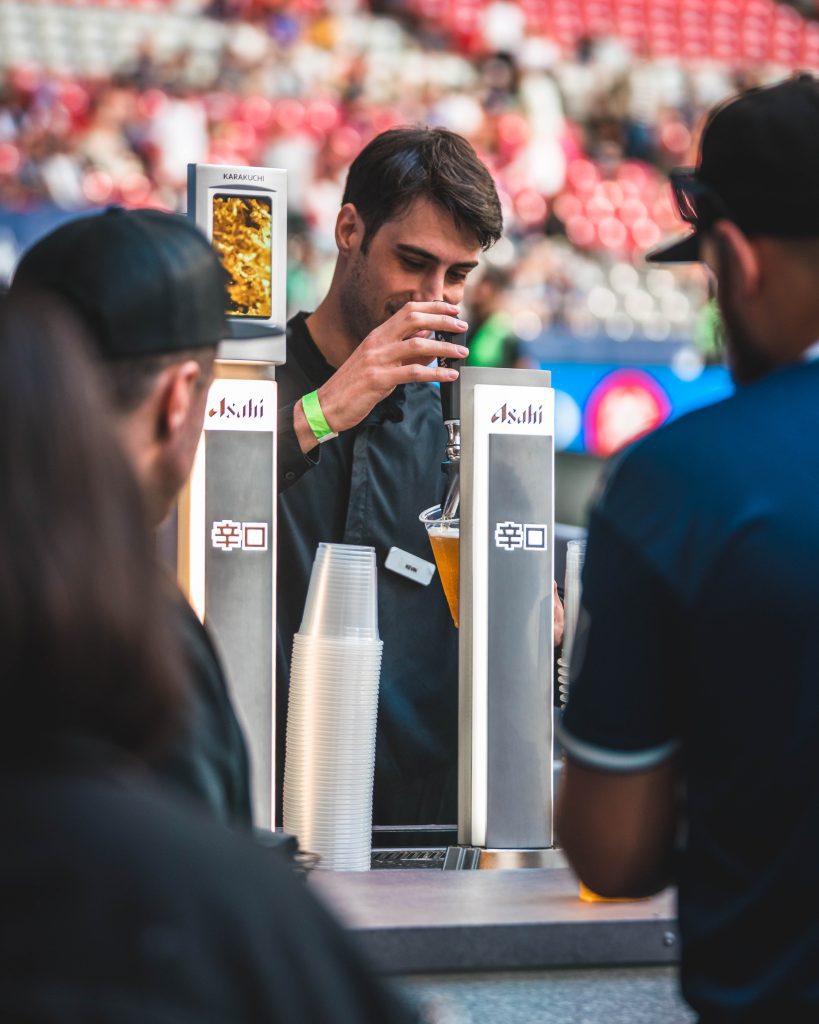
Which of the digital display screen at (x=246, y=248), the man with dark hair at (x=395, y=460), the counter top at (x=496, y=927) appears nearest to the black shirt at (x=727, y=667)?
the counter top at (x=496, y=927)

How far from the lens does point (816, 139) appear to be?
3.02 feet

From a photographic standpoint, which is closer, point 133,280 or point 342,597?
point 133,280

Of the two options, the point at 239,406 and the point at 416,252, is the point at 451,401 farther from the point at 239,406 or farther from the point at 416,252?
the point at 416,252

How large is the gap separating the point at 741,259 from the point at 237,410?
75cm

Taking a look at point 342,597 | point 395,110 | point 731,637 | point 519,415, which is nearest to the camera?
point 731,637

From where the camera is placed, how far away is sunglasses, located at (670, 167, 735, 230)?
37.5 inches

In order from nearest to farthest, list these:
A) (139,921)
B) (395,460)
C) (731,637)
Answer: (139,921) < (731,637) < (395,460)

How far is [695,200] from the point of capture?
0.98m

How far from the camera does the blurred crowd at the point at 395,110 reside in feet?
30.9

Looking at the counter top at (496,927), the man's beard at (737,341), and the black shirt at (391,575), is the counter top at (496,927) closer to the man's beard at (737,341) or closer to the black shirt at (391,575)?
the man's beard at (737,341)

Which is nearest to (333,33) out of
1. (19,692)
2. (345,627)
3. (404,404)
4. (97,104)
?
(97,104)

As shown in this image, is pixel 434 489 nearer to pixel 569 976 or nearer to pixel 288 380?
pixel 288 380

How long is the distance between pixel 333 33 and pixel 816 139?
1123 cm

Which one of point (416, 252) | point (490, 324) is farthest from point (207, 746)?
point (490, 324)
